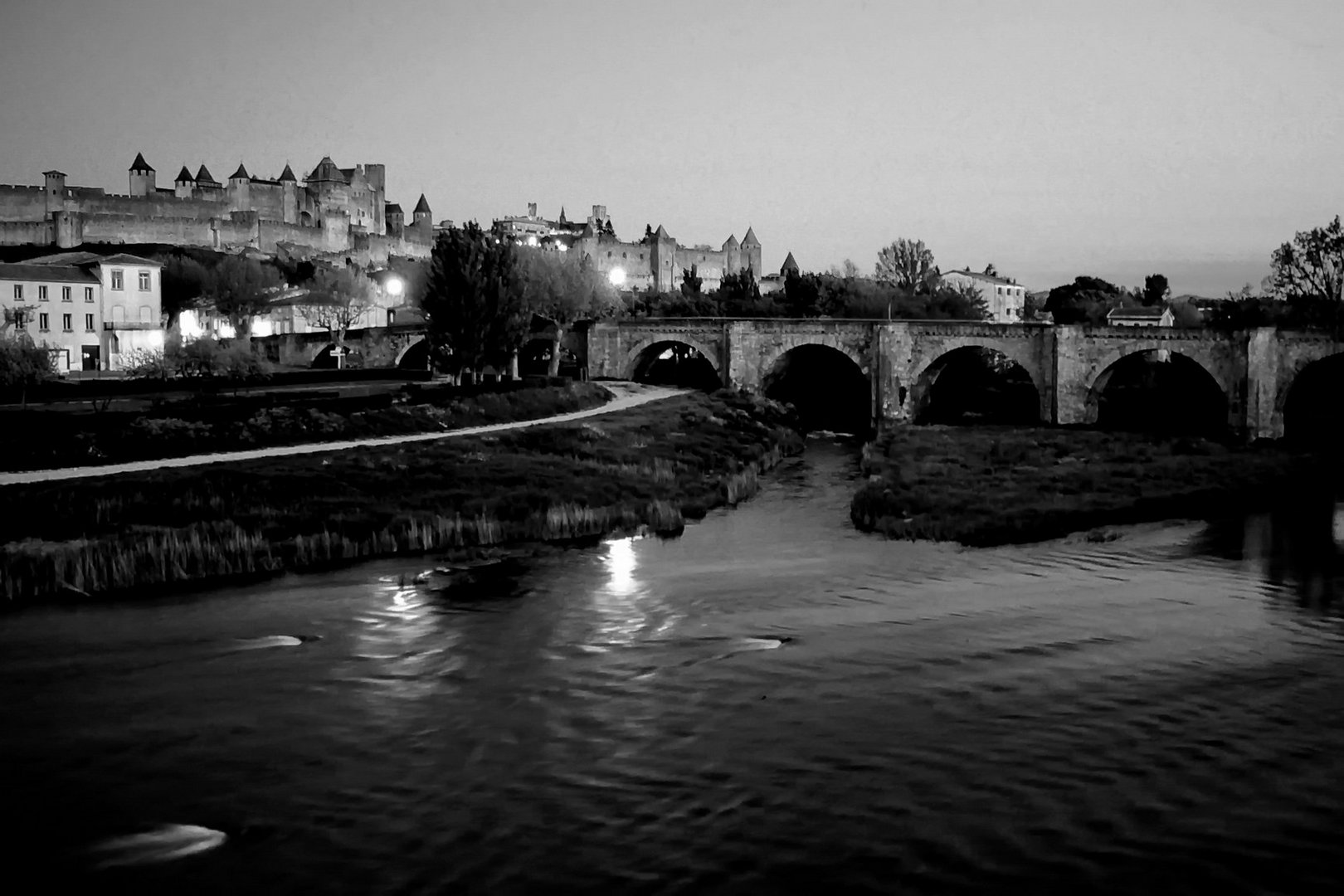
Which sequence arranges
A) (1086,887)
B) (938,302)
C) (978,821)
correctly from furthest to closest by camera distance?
(938,302) → (978,821) → (1086,887)

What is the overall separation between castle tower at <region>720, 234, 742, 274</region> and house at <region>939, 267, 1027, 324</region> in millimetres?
30919

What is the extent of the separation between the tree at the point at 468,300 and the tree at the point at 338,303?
21.9 m

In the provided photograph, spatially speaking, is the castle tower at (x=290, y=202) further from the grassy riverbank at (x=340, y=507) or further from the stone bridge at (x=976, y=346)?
the grassy riverbank at (x=340, y=507)

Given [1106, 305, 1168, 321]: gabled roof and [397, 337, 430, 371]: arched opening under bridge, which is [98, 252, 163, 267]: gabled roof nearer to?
[397, 337, 430, 371]: arched opening under bridge

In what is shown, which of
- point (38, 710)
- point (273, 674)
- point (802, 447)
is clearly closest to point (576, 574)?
point (273, 674)

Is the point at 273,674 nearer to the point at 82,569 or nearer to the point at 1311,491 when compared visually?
the point at 82,569

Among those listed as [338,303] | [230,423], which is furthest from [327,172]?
[230,423]

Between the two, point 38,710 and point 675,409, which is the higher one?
point 675,409

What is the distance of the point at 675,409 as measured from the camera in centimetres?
4859

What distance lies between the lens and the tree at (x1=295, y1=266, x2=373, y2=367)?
75125 mm

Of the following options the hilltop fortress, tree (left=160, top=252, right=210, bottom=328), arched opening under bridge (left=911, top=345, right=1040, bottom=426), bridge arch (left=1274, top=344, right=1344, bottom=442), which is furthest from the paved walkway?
the hilltop fortress

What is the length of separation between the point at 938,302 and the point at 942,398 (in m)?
22.3

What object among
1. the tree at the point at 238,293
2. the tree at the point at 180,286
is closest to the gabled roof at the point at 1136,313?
the tree at the point at 238,293

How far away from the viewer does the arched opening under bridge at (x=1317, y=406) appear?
50.5 meters
